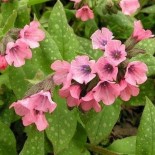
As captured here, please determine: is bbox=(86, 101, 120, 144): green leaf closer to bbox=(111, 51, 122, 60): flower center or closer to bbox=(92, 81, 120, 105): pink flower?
bbox=(92, 81, 120, 105): pink flower

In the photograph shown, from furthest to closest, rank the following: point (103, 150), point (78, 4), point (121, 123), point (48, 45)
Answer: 1. point (121, 123)
2. point (78, 4)
3. point (103, 150)
4. point (48, 45)

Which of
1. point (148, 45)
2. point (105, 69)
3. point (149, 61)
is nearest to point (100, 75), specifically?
point (105, 69)

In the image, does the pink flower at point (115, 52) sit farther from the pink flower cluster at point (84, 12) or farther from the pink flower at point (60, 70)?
the pink flower cluster at point (84, 12)

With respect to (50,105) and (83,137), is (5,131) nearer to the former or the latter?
(83,137)

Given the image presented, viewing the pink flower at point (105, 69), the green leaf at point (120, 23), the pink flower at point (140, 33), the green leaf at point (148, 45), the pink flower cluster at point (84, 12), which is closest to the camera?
the pink flower at point (105, 69)

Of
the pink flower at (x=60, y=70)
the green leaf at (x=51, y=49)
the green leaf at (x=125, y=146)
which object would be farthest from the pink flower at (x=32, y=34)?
the green leaf at (x=125, y=146)

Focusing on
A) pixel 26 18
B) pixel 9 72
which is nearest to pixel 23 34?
pixel 9 72

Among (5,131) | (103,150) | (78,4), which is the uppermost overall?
(78,4)
